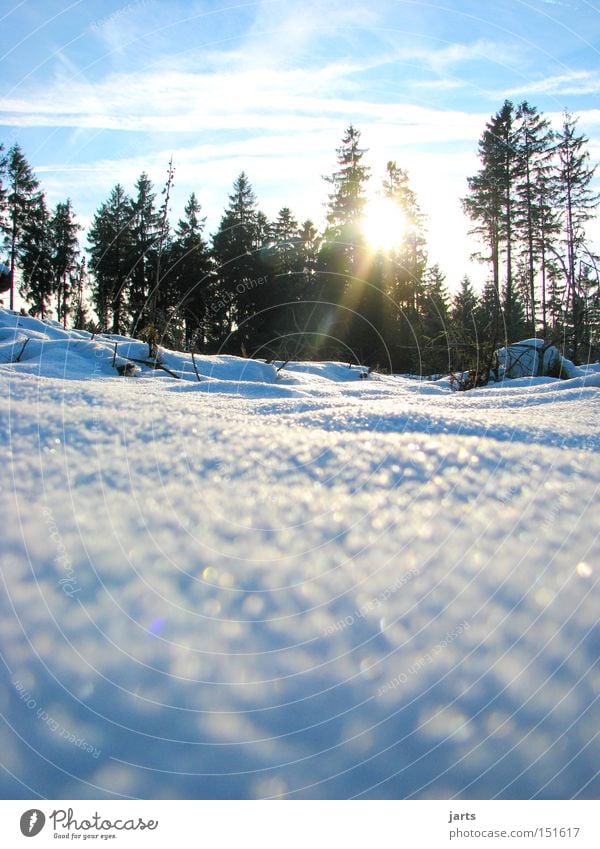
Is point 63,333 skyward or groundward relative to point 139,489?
skyward

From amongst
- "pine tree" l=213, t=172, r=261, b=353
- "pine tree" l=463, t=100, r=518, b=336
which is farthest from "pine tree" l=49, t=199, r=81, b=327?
"pine tree" l=463, t=100, r=518, b=336

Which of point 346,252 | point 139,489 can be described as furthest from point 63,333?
point 346,252

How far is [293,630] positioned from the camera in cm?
53

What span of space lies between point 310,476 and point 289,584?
0.37 m

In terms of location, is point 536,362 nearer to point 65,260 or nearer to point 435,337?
point 435,337

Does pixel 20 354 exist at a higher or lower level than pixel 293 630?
higher

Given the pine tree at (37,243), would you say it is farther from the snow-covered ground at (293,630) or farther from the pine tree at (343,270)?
the snow-covered ground at (293,630)

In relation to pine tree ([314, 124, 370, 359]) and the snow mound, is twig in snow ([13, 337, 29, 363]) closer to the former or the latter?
the snow mound

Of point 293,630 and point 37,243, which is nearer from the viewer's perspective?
point 293,630

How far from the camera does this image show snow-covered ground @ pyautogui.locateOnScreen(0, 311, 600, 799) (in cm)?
43

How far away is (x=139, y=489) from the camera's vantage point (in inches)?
32.5

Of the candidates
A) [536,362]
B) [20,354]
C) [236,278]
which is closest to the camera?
[20,354]

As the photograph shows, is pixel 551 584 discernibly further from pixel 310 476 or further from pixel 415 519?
pixel 310 476

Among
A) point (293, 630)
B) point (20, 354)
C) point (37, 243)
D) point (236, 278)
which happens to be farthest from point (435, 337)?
point (37, 243)
